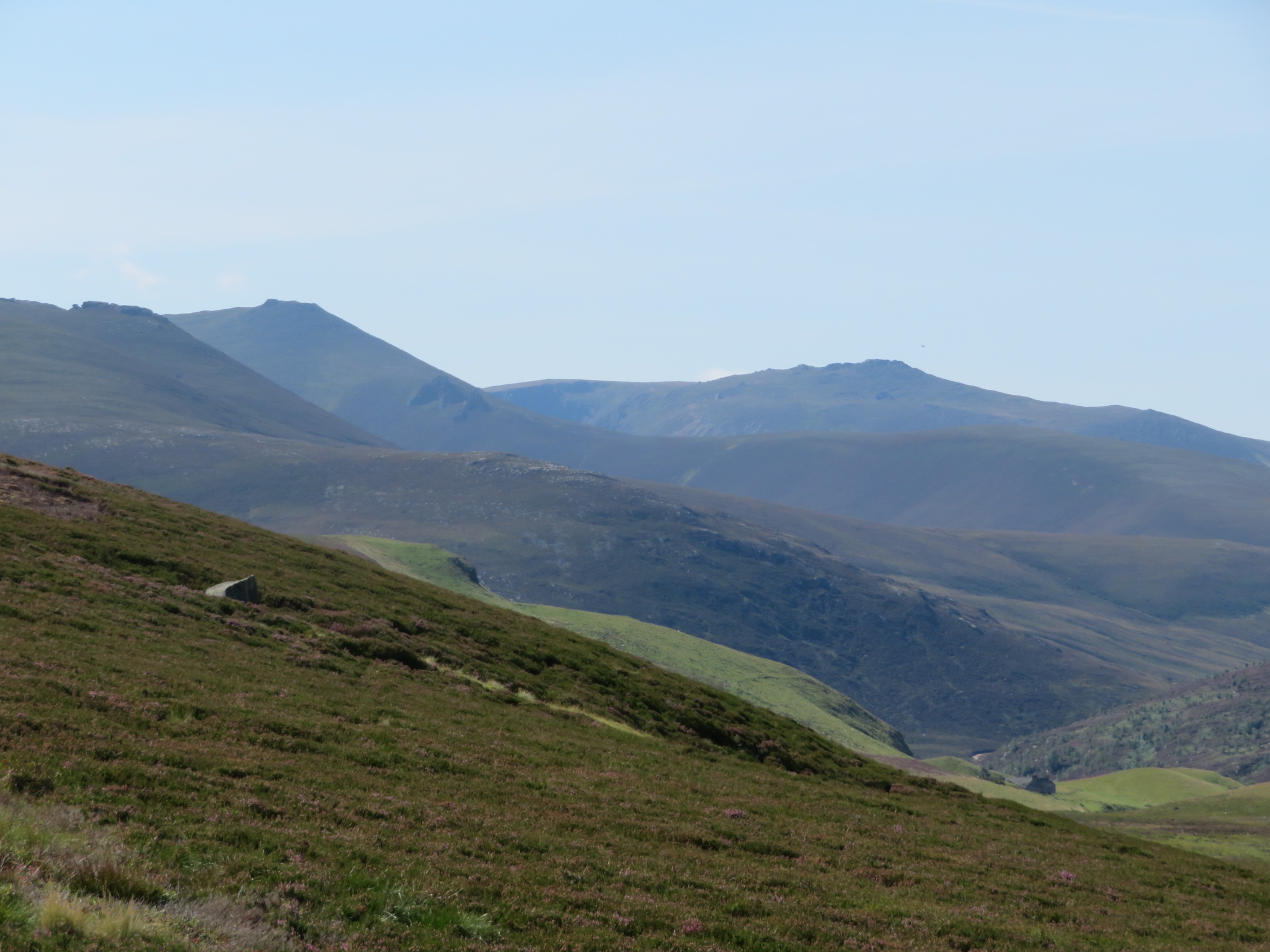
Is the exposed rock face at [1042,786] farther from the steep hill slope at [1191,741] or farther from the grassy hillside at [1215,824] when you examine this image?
the steep hill slope at [1191,741]

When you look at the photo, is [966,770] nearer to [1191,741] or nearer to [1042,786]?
[1042,786]

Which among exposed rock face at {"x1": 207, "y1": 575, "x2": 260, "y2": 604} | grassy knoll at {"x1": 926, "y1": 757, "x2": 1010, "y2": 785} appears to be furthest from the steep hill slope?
exposed rock face at {"x1": 207, "y1": 575, "x2": 260, "y2": 604}

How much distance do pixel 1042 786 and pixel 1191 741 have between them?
64.6 metres

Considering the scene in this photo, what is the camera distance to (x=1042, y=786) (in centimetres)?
11969

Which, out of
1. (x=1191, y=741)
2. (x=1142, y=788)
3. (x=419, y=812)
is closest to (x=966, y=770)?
(x=1142, y=788)

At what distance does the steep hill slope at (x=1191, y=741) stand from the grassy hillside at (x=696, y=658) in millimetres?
49690

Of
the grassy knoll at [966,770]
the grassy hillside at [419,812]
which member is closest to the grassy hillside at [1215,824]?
the grassy hillside at [419,812]

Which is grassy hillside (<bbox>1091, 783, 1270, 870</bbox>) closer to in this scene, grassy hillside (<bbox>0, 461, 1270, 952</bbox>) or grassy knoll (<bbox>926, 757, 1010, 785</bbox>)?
grassy hillside (<bbox>0, 461, 1270, 952</bbox>)

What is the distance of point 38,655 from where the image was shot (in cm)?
2561

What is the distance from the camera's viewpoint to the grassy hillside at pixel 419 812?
45.7 ft

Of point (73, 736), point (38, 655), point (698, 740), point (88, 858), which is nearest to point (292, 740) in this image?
point (73, 736)

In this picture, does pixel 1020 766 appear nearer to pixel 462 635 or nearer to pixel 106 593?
pixel 462 635

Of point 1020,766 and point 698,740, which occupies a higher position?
point 698,740

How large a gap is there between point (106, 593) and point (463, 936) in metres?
29.0
